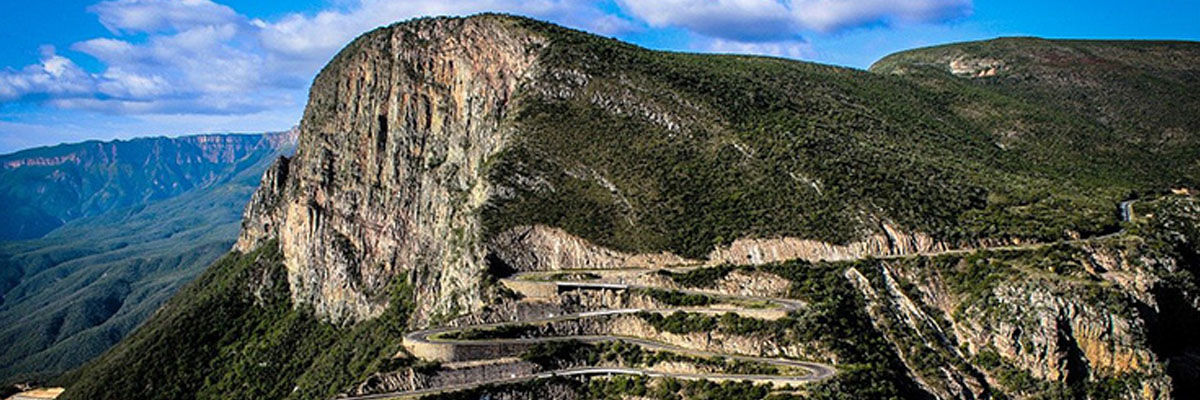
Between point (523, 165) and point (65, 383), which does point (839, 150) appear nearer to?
point (523, 165)

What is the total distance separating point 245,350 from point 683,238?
7364 centimetres

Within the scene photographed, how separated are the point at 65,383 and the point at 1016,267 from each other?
140754mm

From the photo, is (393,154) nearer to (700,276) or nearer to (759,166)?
(759,166)

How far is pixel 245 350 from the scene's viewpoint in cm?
12794

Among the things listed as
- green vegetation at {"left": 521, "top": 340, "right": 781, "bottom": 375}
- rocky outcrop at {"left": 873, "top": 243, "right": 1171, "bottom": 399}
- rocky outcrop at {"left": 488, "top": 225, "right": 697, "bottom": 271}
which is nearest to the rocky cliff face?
rocky outcrop at {"left": 488, "top": 225, "right": 697, "bottom": 271}

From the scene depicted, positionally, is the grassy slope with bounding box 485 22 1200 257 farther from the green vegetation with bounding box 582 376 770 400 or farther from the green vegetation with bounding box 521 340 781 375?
the green vegetation with bounding box 582 376 770 400

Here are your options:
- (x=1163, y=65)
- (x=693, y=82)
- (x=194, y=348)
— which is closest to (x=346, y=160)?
(x=194, y=348)

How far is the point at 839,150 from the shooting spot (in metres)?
101

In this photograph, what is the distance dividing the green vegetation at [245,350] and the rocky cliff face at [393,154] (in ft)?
14.6

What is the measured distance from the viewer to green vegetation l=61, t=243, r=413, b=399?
112 m

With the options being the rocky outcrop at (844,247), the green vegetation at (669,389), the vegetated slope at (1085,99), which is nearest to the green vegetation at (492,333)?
the green vegetation at (669,389)

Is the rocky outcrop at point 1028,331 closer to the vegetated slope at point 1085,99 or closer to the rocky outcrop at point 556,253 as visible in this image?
the rocky outcrop at point 556,253

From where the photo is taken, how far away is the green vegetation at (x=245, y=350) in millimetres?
112500

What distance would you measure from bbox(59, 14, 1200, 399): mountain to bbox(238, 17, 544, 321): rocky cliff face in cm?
48
